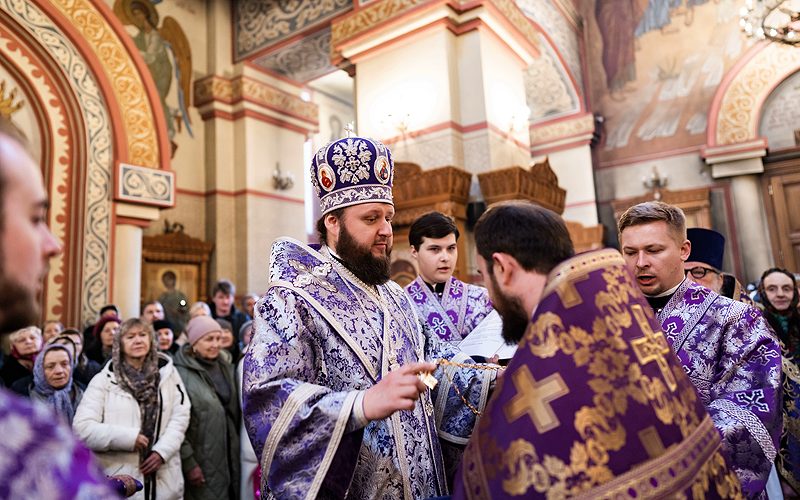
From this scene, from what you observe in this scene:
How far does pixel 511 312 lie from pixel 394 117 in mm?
6522

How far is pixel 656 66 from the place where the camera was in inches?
444

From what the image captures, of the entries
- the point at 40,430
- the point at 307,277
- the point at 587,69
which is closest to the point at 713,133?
the point at 587,69

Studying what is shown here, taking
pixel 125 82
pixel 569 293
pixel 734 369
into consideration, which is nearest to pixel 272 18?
pixel 125 82

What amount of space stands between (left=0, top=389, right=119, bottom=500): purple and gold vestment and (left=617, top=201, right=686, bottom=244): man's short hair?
202 centimetres

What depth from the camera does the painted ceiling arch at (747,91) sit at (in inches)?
398

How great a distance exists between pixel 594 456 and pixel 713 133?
1128cm

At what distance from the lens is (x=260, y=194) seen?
995cm

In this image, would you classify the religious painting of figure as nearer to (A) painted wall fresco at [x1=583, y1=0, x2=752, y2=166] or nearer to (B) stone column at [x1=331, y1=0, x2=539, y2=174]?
(B) stone column at [x1=331, y1=0, x2=539, y2=174]

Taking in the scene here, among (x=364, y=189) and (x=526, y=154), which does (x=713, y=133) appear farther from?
(x=364, y=189)

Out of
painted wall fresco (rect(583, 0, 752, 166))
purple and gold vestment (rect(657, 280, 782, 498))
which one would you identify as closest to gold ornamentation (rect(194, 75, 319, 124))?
painted wall fresco (rect(583, 0, 752, 166))

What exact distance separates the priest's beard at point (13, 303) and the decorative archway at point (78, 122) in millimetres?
Result: 6857

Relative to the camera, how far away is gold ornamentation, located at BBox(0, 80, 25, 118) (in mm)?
6716

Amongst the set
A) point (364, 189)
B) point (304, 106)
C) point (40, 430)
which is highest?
point (304, 106)

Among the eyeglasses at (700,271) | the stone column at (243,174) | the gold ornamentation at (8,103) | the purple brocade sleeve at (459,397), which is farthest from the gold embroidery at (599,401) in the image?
the stone column at (243,174)
